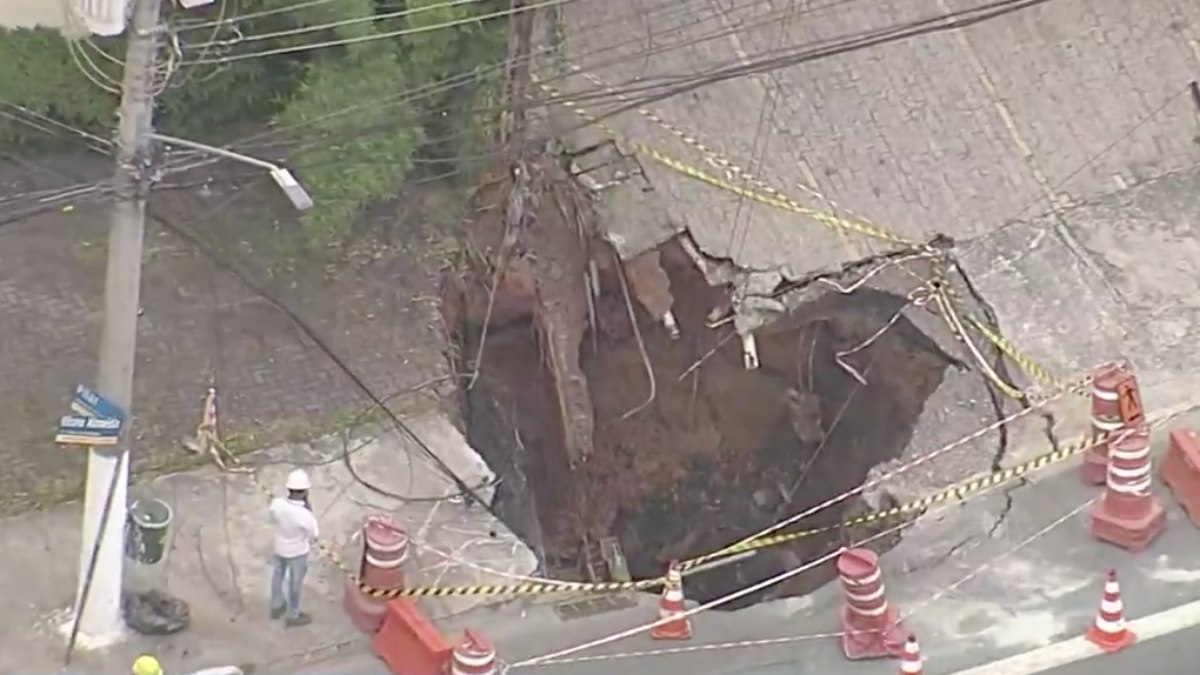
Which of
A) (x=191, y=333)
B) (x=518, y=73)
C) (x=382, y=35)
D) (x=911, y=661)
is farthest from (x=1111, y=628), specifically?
(x=191, y=333)

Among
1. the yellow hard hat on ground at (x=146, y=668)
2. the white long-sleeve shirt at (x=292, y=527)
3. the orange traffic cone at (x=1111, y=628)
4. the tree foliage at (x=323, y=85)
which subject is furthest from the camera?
the tree foliage at (x=323, y=85)

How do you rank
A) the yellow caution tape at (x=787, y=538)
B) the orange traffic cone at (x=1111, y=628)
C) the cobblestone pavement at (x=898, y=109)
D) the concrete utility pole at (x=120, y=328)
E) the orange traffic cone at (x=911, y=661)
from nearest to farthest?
1. the concrete utility pole at (x=120, y=328)
2. the orange traffic cone at (x=911, y=661)
3. the orange traffic cone at (x=1111, y=628)
4. the yellow caution tape at (x=787, y=538)
5. the cobblestone pavement at (x=898, y=109)

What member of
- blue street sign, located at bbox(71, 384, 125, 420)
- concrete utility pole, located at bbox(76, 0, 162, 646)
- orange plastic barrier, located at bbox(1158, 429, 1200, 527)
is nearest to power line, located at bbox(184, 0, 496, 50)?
concrete utility pole, located at bbox(76, 0, 162, 646)

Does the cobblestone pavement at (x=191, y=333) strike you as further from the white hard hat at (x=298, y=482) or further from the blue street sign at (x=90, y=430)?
the blue street sign at (x=90, y=430)

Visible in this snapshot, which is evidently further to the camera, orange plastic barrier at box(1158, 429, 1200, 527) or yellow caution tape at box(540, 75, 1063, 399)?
yellow caution tape at box(540, 75, 1063, 399)

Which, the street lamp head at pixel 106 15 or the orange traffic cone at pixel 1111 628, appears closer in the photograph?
the street lamp head at pixel 106 15

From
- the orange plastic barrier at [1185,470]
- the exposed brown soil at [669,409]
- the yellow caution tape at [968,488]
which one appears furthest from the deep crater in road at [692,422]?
the orange plastic barrier at [1185,470]

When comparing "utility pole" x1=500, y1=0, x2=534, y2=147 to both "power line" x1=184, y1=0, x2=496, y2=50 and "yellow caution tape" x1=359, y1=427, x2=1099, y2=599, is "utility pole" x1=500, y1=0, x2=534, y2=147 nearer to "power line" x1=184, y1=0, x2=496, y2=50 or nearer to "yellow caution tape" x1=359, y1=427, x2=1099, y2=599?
"power line" x1=184, y1=0, x2=496, y2=50
